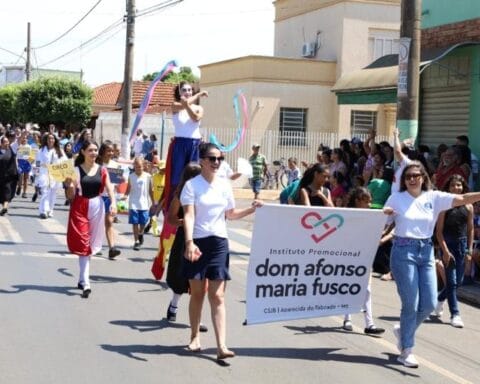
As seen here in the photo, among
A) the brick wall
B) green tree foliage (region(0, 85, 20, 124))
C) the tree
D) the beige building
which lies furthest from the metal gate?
green tree foliage (region(0, 85, 20, 124))

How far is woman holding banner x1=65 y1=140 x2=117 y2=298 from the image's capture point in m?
9.57

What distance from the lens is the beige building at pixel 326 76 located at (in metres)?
31.7

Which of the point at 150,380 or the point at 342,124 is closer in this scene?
the point at 150,380

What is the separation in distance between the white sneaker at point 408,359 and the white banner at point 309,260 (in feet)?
2.63

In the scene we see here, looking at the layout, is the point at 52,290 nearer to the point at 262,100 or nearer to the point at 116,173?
the point at 116,173

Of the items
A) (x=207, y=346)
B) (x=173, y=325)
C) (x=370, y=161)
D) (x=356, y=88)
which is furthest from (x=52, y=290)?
(x=356, y=88)

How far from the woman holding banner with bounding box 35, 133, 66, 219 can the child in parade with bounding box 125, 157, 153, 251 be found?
12.1ft

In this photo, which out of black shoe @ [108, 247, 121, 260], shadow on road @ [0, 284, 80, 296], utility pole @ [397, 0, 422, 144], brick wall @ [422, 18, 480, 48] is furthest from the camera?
brick wall @ [422, 18, 480, 48]

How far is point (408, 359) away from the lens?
23.7 feet

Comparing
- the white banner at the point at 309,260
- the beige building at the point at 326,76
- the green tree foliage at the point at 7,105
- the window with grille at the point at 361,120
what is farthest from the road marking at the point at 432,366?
the green tree foliage at the point at 7,105

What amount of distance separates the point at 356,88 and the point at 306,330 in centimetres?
1136

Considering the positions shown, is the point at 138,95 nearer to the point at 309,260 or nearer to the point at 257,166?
the point at 257,166

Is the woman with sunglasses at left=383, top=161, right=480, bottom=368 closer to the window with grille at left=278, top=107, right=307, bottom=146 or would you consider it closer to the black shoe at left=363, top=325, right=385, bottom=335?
the black shoe at left=363, top=325, right=385, bottom=335

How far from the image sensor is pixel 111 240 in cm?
1233
